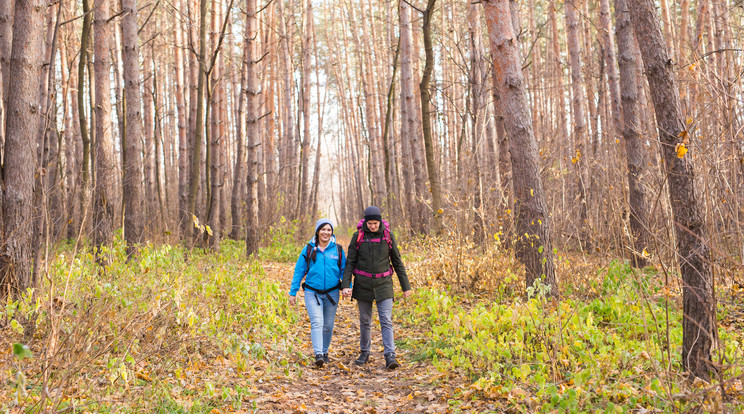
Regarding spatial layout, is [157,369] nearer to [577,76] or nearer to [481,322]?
[481,322]

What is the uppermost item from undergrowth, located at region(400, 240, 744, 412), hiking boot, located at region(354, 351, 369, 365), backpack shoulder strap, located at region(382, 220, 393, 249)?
backpack shoulder strap, located at region(382, 220, 393, 249)

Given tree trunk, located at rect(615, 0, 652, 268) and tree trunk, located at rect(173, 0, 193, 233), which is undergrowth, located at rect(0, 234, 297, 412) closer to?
tree trunk, located at rect(615, 0, 652, 268)

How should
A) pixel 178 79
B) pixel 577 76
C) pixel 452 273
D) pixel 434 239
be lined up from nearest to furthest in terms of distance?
pixel 452 273 < pixel 434 239 < pixel 577 76 < pixel 178 79

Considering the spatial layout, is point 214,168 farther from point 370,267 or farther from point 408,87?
point 370,267

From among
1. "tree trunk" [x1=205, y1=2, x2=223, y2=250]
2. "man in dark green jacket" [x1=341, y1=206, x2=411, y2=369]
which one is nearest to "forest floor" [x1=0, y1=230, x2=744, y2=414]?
"man in dark green jacket" [x1=341, y1=206, x2=411, y2=369]

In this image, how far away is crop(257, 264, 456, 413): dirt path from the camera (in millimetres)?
4004

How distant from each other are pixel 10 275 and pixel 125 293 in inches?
36.8

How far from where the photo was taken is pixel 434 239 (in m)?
8.32

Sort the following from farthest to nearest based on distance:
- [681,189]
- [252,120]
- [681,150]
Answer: [252,120]
[681,189]
[681,150]

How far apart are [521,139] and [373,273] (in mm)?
2493

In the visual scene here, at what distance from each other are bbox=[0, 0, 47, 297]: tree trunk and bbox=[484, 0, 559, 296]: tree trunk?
4.86 metres

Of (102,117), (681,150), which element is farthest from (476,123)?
(681,150)

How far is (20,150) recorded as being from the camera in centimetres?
451

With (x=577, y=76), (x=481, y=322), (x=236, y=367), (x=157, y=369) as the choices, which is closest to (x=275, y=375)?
(x=236, y=367)
